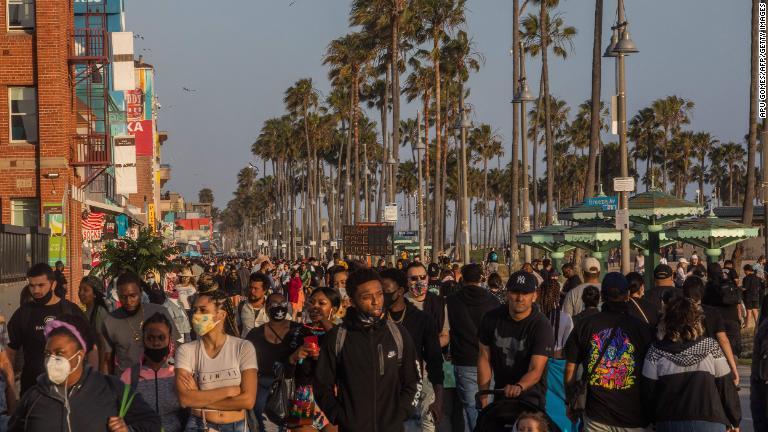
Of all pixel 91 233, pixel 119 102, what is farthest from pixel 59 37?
pixel 119 102

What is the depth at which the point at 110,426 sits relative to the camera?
552 cm

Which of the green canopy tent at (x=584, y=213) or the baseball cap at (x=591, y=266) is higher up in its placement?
the green canopy tent at (x=584, y=213)

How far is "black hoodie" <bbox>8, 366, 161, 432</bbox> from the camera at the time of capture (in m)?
5.50

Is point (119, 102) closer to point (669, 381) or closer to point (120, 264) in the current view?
point (120, 264)

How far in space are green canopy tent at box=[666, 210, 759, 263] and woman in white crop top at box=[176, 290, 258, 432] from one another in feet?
90.1

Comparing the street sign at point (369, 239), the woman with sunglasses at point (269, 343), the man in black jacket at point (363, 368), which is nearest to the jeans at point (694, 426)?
the man in black jacket at point (363, 368)

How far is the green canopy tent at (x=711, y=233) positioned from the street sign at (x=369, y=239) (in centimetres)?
1176

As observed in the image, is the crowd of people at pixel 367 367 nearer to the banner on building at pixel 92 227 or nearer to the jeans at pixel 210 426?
the jeans at pixel 210 426

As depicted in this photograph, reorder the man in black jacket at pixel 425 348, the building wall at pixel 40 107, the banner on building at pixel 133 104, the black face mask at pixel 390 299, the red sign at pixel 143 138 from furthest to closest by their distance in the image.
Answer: the red sign at pixel 143 138 → the banner on building at pixel 133 104 → the building wall at pixel 40 107 → the black face mask at pixel 390 299 → the man in black jacket at pixel 425 348

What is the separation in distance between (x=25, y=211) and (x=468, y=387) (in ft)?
85.3

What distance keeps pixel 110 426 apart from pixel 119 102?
55.7m

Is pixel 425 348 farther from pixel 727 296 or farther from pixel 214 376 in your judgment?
pixel 727 296

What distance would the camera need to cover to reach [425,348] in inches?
355

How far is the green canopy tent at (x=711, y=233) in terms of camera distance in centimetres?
3338
